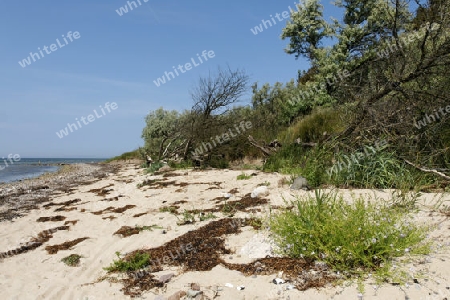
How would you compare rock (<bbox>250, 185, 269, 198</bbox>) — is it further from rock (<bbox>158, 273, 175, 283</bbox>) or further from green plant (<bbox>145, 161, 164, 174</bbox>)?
green plant (<bbox>145, 161, 164, 174</bbox>)

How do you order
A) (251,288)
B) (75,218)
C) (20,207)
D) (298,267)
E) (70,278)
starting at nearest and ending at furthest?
1. (251,288)
2. (298,267)
3. (70,278)
4. (75,218)
5. (20,207)

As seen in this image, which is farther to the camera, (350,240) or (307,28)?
(307,28)

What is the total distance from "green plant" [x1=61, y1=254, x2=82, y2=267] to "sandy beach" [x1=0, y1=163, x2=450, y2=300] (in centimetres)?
7

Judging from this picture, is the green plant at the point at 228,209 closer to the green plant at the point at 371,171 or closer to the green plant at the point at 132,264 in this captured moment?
the green plant at the point at 132,264

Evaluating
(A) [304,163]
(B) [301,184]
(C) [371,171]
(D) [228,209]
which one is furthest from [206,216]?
(A) [304,163]

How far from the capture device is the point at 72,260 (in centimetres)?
412

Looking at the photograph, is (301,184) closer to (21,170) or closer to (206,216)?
(206,216)

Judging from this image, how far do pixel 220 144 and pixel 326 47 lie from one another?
1458 cm

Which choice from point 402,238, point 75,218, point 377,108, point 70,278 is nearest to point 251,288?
point 402,238

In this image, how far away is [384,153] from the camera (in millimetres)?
5961

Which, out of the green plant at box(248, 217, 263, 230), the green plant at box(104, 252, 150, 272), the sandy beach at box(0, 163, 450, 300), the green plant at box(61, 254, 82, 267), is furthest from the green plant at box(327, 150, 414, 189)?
the green plant at box(61, 254, 82, 267)

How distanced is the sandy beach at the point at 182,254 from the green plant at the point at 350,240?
0.46 feet

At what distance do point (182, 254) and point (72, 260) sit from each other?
1687 millimetres

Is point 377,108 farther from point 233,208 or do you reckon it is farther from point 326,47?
point 326,47
